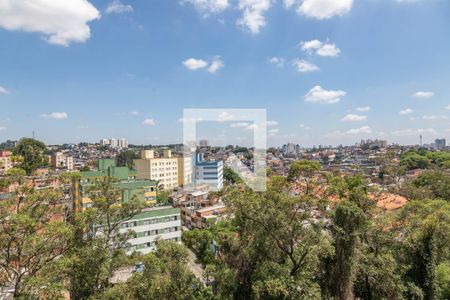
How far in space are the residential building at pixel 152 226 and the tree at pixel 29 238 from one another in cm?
885

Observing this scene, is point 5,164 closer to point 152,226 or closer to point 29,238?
point 152,226

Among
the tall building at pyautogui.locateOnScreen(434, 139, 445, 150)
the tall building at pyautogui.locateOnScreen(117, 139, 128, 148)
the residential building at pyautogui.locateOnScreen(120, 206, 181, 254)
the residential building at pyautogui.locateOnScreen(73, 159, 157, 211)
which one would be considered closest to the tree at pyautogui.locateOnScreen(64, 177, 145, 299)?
the residential building at pyautogui.locateOnScreen(73, 159, 157, 211)

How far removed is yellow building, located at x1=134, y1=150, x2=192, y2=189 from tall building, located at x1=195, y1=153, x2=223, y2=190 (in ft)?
6.29

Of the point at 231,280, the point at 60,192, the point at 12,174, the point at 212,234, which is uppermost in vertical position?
the point at 12,174

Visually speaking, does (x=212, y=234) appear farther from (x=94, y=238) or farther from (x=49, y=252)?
(x=49, y=252)

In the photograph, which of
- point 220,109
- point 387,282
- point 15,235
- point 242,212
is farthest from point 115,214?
point 387,282

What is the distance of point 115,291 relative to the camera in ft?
18.5

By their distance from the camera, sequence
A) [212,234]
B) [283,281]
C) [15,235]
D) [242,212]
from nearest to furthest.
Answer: [15,235] < [283,281] < [242,212] < [212,234]

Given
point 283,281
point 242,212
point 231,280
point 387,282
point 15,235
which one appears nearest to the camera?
point 15,235

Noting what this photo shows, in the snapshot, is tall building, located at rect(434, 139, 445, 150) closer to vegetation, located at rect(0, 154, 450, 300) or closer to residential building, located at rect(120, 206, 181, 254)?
residential building, located at rect(120, 206, 181, 254)

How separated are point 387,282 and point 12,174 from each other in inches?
339

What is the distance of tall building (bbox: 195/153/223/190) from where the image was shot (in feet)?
115

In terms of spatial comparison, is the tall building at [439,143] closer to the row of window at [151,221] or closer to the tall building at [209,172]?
the tall building at [209,172]

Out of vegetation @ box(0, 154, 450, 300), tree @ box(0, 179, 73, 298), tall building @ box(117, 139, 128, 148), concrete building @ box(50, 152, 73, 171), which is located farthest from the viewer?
tall building @ box(117, 139, 128, 148)
